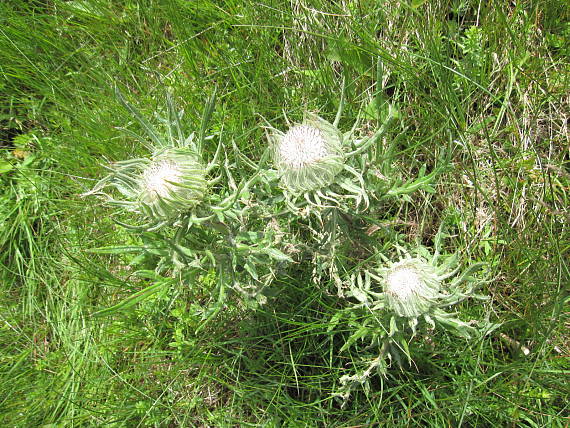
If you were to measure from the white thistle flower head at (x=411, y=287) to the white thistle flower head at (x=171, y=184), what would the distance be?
39.6 inches

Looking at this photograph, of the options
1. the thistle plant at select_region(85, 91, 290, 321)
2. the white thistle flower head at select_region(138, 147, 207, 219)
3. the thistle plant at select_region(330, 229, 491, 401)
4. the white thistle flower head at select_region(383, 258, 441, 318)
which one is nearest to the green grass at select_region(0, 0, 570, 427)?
the thistle plant at select_region(330, 229, 491, 401)

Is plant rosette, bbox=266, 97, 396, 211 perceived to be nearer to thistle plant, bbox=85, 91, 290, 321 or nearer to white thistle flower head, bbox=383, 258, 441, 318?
thistle plant, bbox=85, 91, 290, 321

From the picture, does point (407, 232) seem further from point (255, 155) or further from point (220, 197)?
point (220, 197)

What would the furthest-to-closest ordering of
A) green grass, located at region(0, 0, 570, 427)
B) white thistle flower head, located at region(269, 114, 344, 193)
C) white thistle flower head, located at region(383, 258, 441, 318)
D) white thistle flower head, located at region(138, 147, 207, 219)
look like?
green grass, located at region(0, 0, 570, 427), white thistle flower head, located at region(383, 258, 441, 318), white thistle flower head, located at region(269, 114, 344, 193), white thistle flower head, located at region(138, 147, 207, 219)

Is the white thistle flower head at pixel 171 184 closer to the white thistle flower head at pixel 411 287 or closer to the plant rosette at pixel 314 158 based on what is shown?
the plant rosette at pixel 314 158

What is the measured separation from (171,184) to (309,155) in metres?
0.61

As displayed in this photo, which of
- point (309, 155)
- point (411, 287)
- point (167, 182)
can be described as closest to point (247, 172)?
point (309, 155)

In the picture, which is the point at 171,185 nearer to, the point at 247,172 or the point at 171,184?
the point at 171,184

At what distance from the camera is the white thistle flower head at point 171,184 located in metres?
1.98

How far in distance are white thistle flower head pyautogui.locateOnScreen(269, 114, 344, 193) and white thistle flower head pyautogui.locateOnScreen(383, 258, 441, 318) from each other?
586 millimetres

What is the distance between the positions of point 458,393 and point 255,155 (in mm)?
1932

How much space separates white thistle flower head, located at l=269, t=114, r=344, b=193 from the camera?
2090mm

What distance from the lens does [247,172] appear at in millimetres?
3135

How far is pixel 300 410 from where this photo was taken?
287cm
